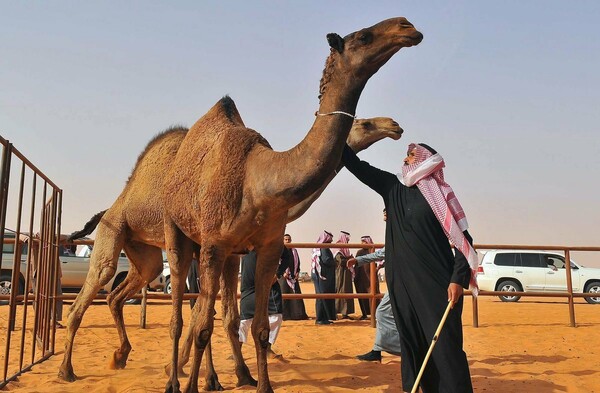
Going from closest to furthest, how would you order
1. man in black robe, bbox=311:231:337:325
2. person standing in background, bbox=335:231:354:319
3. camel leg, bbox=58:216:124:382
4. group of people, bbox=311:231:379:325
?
camel leg, bbox=58:216:124:382 → group of people, bbox=311:231:379:325 → man in black robe, bbox=311:231:337:325 → person standing in background, bbox=335:231:354:319

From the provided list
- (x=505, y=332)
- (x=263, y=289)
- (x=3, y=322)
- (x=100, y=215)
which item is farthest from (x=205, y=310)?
(x=3, y=322)

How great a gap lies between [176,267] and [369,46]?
2962 millimetres

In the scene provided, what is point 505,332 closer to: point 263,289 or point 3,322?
point 263,289

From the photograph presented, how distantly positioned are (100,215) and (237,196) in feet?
12.3

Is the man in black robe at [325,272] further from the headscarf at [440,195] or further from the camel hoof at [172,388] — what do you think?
the headscarf at [440,195]

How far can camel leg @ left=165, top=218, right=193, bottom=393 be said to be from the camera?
582cm

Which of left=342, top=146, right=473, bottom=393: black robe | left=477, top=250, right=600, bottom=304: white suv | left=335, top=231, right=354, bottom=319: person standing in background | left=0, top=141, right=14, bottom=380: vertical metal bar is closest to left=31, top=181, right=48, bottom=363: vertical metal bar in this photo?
left=0, top=141, right=14, bottom=380: vertical metal bar

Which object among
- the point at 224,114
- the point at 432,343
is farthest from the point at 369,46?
the point at 224,114

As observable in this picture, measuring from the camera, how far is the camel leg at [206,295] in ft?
17.0

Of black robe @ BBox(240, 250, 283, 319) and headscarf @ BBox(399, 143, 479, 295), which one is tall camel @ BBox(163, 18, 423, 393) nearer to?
headscarf @ BBox(399, 143, 479, 295)

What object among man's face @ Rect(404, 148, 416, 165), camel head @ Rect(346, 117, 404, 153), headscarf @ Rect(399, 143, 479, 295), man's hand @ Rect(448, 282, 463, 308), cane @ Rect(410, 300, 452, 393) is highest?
camel head @ Rect(346, 117, 404, 153)

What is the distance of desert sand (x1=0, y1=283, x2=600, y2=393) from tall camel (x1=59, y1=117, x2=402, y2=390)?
44 cm

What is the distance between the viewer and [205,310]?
5.34 meters

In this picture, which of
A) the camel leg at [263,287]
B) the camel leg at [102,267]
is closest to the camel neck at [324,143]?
the camel leg at [263,287]
